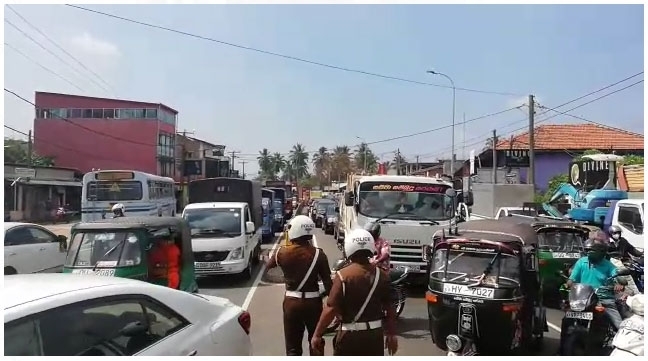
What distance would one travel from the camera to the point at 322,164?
320ft

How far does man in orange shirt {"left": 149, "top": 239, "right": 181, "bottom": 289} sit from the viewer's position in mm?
8156

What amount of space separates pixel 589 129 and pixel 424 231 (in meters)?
32.7

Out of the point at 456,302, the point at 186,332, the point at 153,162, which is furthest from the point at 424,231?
the point at 153,162

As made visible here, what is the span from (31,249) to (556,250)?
965cm

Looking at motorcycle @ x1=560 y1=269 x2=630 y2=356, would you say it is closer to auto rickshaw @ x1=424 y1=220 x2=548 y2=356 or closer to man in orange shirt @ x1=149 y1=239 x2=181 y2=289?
auto rickshaw @ x1=424 y1=220 x2=548 y2=356

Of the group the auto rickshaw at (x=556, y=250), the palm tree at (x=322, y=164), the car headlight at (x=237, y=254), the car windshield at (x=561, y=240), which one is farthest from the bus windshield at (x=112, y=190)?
the palm tree at (x=322, y=164)

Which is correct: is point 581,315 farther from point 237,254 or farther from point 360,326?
point 237,254

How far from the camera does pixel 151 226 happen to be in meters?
8.10

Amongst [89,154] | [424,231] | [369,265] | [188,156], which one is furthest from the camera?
[188,156]

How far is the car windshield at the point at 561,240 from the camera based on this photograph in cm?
1027

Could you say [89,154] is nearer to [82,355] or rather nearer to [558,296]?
[558,296]

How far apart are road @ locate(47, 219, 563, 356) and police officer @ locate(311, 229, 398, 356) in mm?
2599

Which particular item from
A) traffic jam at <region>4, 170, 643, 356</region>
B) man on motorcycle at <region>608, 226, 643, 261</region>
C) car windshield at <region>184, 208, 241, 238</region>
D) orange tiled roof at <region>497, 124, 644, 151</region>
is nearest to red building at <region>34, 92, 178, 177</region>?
orange tiled roof at <region>497, 124, 644, 151</region>

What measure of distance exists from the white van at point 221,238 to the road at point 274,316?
16.2 inches
